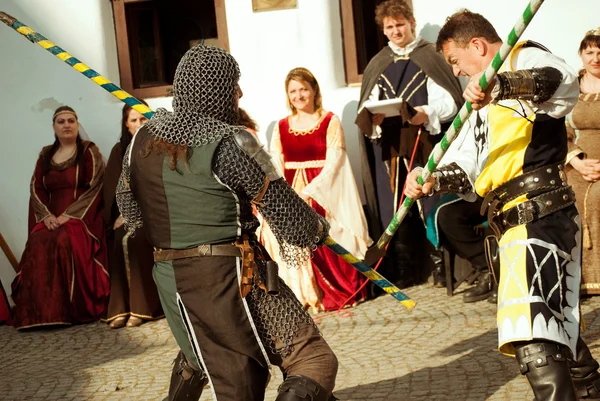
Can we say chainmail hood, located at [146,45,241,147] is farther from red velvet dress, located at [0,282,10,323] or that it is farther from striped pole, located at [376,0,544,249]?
red velvet dress, located at [0,282,10,323]

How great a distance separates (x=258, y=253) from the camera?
150 inches

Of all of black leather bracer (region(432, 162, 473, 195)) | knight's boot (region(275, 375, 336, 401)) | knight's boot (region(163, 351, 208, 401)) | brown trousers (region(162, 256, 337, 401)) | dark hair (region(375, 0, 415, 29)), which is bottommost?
knight's boot (region(163, 351, 208, 401))

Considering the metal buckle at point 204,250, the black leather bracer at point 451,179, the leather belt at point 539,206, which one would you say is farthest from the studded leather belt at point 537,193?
the metal buckle at point 204,250

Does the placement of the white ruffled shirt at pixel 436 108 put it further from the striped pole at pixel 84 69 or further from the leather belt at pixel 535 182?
the leather belt at pixel 535 182

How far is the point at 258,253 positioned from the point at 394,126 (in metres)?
3.81

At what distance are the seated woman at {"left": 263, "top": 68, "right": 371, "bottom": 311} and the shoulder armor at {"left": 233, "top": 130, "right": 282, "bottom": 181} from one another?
3601mm

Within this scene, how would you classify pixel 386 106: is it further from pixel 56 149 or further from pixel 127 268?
pixel 56 149

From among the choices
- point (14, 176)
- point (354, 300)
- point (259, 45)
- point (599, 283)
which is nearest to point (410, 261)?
point (354, 300)

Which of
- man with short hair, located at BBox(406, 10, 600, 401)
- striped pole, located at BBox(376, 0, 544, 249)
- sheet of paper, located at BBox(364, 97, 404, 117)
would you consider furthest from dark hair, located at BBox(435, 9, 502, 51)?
sheet of paper, located at BBox(364, 97, 404, 117)

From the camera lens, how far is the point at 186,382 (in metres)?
4.14

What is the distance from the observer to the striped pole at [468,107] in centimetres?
364

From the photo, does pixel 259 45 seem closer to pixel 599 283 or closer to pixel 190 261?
pixel 599 283

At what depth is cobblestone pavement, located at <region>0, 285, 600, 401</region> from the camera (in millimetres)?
5016

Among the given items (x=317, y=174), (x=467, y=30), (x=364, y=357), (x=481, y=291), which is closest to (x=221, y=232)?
(x=467, y=30)
